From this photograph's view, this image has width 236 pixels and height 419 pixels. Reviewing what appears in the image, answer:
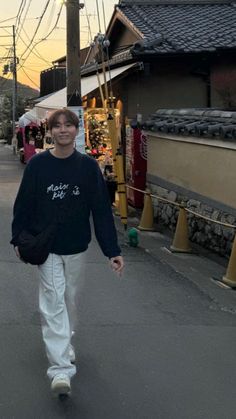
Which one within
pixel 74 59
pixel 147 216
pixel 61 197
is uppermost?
pixel 74 59

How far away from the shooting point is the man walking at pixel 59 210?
147 inches

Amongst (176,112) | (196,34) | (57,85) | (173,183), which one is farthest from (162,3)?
(57,85)

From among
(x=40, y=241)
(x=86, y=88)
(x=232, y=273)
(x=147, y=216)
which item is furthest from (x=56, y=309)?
(x=86, y=88)

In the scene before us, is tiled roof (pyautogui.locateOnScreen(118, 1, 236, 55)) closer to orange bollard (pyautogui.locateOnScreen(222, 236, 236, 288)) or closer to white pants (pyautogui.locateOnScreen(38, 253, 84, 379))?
orange bollard (pyautogui.locateOnScreen(222, 236, 236, 288))

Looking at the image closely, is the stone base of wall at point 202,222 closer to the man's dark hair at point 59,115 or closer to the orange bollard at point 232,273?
the orange bollard at point 232,273

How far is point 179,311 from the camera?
584cm

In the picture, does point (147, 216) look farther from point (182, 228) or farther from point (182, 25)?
point (182, 25)

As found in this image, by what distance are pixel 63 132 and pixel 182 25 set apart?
13011 millimetres

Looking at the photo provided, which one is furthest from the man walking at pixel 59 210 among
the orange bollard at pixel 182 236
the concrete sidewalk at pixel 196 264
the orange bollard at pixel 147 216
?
the orange bollard at pixel 147 216

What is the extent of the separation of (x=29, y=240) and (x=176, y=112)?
8.27m

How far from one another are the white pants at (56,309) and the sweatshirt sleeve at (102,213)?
21cm

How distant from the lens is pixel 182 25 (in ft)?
51.7

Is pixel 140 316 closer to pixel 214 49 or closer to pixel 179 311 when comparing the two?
pixel 179 311

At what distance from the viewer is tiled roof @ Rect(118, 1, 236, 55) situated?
13.9 m
